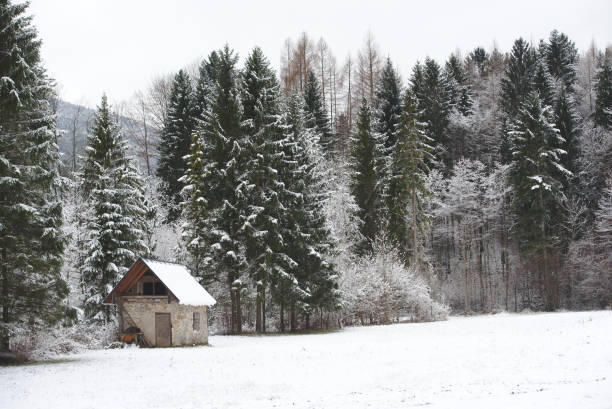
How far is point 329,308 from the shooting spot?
33.0 metres

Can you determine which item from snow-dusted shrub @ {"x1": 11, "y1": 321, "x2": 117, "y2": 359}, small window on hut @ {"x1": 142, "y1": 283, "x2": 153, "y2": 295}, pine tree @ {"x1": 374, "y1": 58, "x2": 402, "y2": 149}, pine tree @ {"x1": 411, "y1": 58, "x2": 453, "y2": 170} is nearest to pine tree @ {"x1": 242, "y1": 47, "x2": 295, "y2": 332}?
small window on hut @ {"x1": 142, "y1": 283, "x2": 153, "y2": 295}

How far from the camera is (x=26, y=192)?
750 inches

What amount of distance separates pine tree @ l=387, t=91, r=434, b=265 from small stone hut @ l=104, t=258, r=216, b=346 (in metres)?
20.2

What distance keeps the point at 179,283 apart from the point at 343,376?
14151mm

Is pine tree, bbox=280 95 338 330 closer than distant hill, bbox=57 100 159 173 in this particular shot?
Yes

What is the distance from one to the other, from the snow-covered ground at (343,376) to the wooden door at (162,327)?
3.28 m

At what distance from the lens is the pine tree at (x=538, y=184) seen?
143 feet

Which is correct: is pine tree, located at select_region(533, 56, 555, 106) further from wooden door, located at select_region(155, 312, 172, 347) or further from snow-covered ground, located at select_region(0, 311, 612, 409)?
wooden door, located at select_region(155, 312, 172, 347)

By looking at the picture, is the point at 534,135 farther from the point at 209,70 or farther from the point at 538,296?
the point at 209,70

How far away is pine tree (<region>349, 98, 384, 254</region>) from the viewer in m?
42.4

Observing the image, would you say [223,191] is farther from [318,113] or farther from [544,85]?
[544,85]

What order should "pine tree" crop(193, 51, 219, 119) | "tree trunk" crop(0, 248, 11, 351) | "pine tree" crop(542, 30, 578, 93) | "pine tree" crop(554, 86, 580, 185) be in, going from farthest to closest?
"pine tree" crop(542, 30, 578, 93), "pine tree" crop(193, 51, 219, 119), "pine tree" crop(554, 86, 580, 185), "tree trunk" crop(0, 248, 11, 351)

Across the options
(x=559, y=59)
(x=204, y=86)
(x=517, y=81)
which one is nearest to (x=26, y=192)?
(x=204, y=86)

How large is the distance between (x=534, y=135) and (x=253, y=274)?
2994cm
